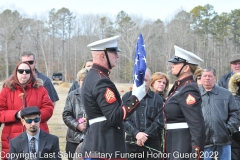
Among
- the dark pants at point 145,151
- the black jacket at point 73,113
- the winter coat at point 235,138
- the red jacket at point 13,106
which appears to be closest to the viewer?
the red jacket at point 13,106

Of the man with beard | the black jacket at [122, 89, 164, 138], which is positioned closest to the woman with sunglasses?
the man with beard

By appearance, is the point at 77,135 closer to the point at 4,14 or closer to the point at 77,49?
the point at 4,14

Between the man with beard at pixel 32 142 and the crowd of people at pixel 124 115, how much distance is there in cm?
1

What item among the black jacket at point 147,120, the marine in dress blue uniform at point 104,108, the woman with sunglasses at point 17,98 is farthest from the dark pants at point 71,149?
the marine in dress blue uniform at point 104,108

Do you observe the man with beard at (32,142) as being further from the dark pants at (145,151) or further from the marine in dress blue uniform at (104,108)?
the marine in dress blue uniform at (104,108)

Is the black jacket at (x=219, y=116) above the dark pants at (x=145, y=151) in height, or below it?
above

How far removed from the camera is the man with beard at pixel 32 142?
16.8 feet

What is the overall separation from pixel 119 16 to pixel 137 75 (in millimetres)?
67286

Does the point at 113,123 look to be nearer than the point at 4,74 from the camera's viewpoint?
Yes

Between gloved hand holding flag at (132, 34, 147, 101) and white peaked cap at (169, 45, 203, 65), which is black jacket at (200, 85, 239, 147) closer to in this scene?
white peaked cap at (169, 45, 203, 65)

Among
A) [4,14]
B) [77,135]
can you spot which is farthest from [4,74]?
[77,135]

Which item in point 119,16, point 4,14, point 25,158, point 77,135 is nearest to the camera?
point 25,158

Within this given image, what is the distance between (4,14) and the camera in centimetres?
6506

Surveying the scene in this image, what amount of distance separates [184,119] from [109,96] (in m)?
1.10
